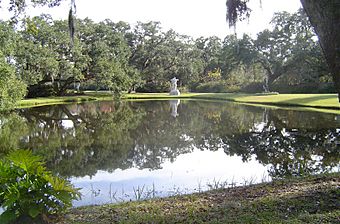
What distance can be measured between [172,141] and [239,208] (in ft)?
25.6

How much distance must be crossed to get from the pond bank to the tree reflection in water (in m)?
2.38

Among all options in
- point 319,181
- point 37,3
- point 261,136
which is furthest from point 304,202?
point 261,136

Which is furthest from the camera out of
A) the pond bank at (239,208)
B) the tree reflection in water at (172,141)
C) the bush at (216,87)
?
the bush at (216,87)

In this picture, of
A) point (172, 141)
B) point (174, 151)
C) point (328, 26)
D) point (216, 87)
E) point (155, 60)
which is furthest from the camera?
point (155, 60)

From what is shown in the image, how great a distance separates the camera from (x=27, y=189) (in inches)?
142

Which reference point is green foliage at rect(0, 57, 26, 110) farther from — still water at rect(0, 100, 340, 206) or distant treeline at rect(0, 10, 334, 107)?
distant treeline at rect(0, 10, 334, 107)

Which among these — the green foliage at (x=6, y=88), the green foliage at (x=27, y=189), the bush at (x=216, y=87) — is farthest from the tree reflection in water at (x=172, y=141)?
the bush at (x=216, y=87)

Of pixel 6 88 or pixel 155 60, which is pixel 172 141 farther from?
pixel 155 60

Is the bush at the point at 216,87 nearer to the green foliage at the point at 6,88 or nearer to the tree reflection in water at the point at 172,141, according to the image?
the tree reflection in water at the point at 172,141

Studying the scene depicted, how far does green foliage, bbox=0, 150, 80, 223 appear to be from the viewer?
11.6 feet

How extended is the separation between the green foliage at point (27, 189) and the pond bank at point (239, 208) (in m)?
0.32

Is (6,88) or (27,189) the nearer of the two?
(27,189)

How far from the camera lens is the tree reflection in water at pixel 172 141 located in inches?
325

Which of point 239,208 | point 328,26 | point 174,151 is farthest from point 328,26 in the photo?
point 174,151
